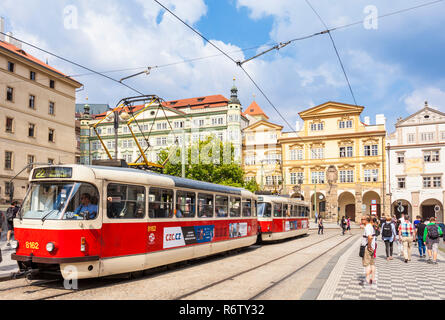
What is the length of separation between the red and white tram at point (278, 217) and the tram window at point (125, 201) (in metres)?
12.5

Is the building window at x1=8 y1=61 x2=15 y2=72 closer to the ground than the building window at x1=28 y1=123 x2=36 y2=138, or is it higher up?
higher up

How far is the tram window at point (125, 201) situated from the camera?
9570 mm

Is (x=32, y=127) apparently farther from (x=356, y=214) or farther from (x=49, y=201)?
(x=356, y=214)

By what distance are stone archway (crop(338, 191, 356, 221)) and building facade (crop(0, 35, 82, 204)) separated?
37243 mm

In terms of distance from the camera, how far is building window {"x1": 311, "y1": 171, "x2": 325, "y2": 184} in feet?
194

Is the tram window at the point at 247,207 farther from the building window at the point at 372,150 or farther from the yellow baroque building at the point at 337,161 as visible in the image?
the building window at the point at 372,150

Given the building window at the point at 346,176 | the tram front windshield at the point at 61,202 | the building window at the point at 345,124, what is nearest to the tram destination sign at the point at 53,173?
the tram front windshield at the point at 61,202

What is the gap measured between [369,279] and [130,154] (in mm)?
65037

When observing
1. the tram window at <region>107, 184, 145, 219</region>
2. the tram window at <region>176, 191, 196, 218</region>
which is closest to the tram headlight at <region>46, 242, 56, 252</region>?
the tram window at <region>107, 184, 145, 219</region>

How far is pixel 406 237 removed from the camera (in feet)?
49.4

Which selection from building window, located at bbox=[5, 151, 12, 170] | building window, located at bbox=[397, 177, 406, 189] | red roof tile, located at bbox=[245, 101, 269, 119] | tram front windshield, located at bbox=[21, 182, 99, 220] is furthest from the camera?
red roof tile, located at bbox=[245, 101, 269, 119]

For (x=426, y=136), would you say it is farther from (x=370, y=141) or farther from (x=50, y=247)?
(x=50, y=247)

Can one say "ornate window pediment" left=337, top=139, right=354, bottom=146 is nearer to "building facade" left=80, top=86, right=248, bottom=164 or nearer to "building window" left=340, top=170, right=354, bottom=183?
"building window" left=340, top=170, right=354, bottom=183

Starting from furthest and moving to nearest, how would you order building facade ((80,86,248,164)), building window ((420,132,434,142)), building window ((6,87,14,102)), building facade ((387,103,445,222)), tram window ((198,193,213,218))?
building facade ((80,86,248,164)) < building window ((420,132,434,142)) < building facade ((387,103,445,222)) < building window ((6,87,14,102)) < tram window ((198,193,213,218))
